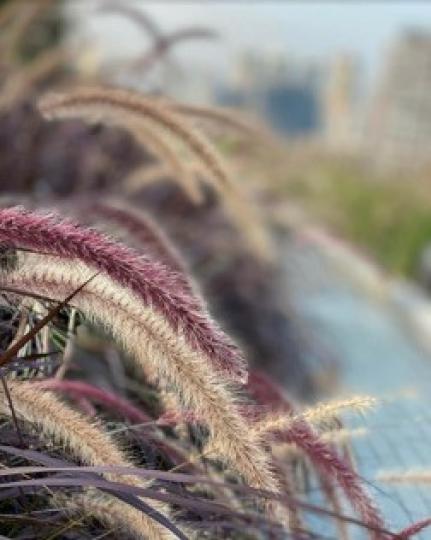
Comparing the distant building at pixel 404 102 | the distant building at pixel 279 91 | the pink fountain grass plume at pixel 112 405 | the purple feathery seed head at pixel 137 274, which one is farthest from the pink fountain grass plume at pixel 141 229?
the distant building at pixel 404 102

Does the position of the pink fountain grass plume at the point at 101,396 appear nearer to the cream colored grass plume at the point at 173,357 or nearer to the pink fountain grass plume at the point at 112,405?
the pink fountain grass plume at the point at 112,405

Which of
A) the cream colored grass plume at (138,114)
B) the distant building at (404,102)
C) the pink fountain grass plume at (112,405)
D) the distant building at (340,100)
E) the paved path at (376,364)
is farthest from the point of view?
the distant building at (404,102)

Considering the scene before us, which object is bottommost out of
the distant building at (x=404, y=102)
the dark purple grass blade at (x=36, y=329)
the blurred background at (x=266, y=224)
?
the dark purple grass blade at (x=36, y=329)

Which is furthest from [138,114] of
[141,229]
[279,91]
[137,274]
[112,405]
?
[279,91]

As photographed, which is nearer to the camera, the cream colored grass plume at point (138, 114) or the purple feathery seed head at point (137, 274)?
the purple feathery seed head at point (137, 274)

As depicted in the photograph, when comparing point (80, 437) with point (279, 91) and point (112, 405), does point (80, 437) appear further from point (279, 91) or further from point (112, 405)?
point (279, 91)

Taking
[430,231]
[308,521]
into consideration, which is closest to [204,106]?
[308,521]

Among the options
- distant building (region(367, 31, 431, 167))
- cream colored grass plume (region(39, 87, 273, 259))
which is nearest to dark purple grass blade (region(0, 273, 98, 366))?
cream colored grass plume (region(39, 87, 273, 259))
